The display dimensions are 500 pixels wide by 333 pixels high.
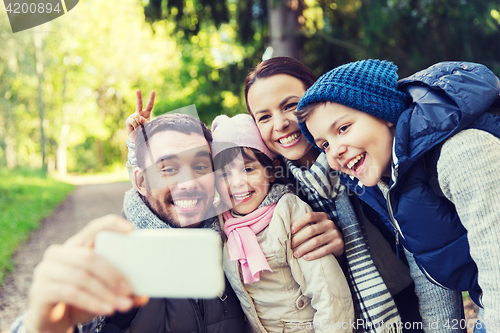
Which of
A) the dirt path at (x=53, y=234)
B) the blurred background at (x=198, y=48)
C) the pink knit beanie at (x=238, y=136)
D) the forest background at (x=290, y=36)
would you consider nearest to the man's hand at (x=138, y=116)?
the pink knit beanie at (x=238, y=136)

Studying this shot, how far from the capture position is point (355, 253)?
1794mm

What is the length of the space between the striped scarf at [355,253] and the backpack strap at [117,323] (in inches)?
39.9

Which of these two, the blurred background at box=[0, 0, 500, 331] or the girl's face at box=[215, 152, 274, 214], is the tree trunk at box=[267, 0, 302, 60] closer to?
the blurred background at box=[0, 0, 500, 331]

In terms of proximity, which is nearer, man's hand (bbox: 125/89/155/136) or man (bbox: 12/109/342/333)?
man (bbox: 12/109/342/333)

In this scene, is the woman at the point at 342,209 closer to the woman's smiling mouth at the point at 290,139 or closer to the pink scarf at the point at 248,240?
the woman's smiling mouth at the point at 290,139

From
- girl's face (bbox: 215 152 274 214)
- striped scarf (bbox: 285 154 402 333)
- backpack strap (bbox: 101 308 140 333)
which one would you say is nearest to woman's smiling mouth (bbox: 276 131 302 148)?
striped scarf (bbox: 285 154 402 333)

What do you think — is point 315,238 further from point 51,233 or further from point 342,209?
point 51,233

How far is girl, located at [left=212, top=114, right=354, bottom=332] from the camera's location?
5.51 ft

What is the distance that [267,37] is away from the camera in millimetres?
5754

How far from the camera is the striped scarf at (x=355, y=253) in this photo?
169 cm

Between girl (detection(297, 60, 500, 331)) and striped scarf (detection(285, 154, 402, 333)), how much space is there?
0.15 meters

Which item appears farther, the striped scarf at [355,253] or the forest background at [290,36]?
the forest background at [290,36]

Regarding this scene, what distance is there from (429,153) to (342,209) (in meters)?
0.57

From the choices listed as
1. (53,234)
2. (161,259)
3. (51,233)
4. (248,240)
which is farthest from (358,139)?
(51,233)
